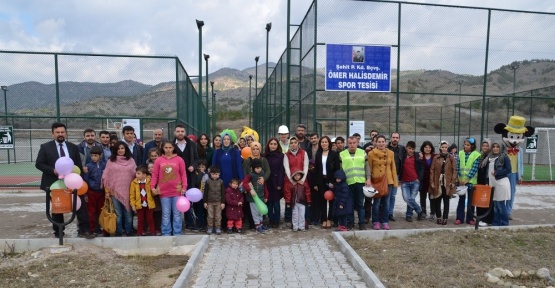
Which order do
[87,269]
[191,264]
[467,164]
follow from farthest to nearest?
[467,164] < [87,269] < [191,264]

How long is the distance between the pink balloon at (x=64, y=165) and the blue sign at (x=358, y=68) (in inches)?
265

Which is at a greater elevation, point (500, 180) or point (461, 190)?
point (500, 180)

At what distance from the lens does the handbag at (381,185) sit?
697 cm

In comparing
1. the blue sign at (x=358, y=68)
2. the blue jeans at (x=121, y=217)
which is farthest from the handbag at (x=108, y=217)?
the blue sign at (x=358, y=68)

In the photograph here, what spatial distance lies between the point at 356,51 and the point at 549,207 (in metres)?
6.33

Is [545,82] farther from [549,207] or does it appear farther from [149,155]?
[149,155]

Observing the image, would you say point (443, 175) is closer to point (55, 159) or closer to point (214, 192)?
point (214, 192)

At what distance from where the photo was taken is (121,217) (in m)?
6.49

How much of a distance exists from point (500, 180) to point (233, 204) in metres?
4.94

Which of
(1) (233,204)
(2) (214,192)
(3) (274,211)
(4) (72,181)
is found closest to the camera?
(4) (72,181)

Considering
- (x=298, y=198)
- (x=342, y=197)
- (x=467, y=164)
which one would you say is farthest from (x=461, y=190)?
(x=298, y=198)

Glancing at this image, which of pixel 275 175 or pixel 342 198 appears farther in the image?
pixel 275 175

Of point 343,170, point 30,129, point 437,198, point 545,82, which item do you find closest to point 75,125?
point 30,129

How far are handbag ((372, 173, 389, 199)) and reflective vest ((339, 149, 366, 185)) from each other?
0.26m
